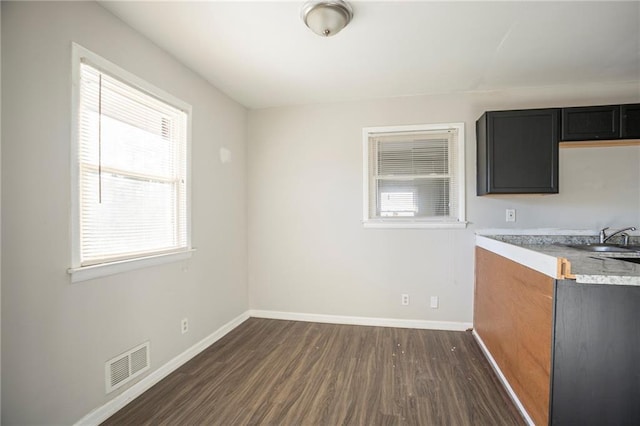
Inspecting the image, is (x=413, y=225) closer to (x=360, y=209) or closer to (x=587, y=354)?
(x=360, y=209)

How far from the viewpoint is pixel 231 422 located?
1.64 metres

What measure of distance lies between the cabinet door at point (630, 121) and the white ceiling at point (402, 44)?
0.36m

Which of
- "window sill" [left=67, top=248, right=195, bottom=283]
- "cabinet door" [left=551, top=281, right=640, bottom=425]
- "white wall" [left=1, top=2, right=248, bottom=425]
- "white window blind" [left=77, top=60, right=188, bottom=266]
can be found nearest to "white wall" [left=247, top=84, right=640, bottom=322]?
"white window blind" [left=77, top=60, right=188, bottom=266]

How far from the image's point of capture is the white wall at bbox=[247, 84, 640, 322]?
2652 mm

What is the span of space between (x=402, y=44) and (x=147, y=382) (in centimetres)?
305

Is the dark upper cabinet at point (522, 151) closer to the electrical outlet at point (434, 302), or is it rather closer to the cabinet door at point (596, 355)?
the electrical outlet at point (434, 302)

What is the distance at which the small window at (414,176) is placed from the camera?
9.51 feet

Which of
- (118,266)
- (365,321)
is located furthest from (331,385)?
(118,266)

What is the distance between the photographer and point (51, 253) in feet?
4.57

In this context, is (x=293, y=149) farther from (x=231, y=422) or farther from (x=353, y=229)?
(x=231, y=422)

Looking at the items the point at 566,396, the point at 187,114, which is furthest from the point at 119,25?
the point at 566,396

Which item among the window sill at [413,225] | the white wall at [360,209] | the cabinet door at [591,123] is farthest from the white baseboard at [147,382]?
the cabinet door at [591,123]

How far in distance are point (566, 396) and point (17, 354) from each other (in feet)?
8.61

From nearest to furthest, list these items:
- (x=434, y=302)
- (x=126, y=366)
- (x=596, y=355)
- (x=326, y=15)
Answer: (x=596, y=355) → (x=326, y=15) → (x=126, y=366) → (x=434, y=302)
